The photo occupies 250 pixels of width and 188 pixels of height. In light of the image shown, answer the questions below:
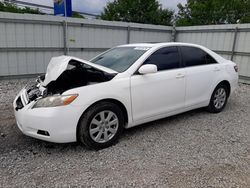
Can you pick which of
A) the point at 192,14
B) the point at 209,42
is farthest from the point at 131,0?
the point at 209,42

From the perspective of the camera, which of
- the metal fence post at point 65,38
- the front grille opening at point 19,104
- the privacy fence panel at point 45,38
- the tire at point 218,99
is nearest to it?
the front grille opening at point 19,104

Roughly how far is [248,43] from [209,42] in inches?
60.0

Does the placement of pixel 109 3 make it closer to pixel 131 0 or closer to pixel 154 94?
pixel 131 0

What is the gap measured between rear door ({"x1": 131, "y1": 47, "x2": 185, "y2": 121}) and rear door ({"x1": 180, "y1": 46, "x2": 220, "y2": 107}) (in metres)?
0.17

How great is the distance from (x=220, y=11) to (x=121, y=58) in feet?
52.0

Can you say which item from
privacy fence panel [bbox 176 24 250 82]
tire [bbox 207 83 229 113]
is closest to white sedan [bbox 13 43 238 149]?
tire [bbox 207 83 229 113]

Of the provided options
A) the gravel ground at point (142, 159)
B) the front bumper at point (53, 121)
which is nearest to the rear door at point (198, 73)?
the gravel ground at point (142, 159)

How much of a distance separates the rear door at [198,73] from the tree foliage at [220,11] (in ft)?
47.4

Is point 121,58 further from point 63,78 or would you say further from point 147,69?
point 63,78

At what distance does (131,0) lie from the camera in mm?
16266

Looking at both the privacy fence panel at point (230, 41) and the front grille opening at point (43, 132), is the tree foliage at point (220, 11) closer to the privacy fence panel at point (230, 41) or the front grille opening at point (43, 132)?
the privacy fence panel at point (230, 41)

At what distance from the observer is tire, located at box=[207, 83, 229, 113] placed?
13.9 ft

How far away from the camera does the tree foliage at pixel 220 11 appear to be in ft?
52.6

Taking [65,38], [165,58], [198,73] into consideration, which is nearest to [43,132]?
[165,58]
